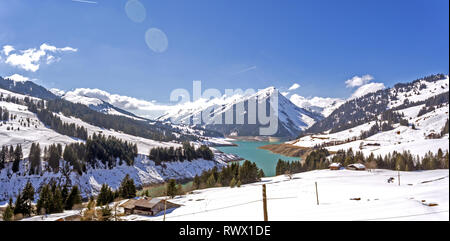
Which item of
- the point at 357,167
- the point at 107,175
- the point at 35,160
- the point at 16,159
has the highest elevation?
the point at 16,159

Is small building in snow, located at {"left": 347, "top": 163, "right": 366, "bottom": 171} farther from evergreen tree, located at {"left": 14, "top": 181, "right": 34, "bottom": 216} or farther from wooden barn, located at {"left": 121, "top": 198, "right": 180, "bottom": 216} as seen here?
evergreen tree, located at {"left": 14, "top": 181, "right": 34, "bottom": 216}

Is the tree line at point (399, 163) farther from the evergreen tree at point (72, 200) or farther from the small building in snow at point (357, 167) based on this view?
the evergreen tree at point (72, 200)

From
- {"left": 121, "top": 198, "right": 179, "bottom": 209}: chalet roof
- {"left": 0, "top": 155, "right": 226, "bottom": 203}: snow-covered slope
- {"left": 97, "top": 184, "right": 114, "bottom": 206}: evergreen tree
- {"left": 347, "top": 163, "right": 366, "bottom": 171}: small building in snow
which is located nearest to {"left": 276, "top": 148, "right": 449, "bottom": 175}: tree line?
{"left": 347, "top": 163, "right": 366, "bottom": 171}: small building in snow

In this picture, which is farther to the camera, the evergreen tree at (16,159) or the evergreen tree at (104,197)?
the evergreen tree at (16,159)

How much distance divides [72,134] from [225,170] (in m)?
97.4

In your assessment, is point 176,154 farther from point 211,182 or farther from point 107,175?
point 211,182

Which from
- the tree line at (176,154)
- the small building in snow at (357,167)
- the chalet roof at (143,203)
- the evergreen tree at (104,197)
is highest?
the tree line at (176,154)

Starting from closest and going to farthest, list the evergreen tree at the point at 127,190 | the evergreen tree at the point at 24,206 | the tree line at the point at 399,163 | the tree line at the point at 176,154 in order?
the evergreen tree at the point at 24,206 → the evergreen tree at the point at 127,190 → the tree line at the point at 399,163 → the tree line at the point at 176,154

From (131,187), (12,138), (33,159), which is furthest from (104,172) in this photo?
(12,138)

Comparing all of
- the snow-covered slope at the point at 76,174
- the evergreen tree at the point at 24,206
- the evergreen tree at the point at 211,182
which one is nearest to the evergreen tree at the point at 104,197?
the evergreen tree at the point at 24,206

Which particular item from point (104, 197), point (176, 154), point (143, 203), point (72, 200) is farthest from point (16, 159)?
point (143, 203)
